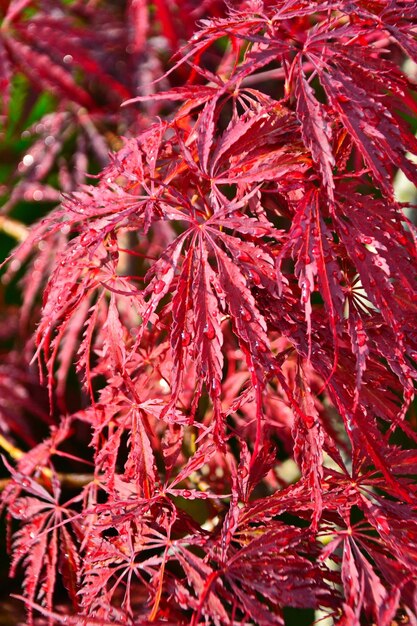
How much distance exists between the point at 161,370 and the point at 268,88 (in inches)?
30.6

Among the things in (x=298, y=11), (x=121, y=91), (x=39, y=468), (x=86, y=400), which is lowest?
(x=86, y=400)

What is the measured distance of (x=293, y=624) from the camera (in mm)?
1090

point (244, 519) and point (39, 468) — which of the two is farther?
point (39, 468)

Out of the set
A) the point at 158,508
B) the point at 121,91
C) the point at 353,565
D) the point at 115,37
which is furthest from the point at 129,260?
the point at 353,565

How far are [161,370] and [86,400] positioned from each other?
828 millimetres

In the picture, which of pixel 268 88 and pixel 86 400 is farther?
pixel 86 400

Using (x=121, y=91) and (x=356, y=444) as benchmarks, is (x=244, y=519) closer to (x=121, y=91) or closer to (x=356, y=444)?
(x=356, y=444)

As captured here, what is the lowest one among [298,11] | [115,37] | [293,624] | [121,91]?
[293,624]

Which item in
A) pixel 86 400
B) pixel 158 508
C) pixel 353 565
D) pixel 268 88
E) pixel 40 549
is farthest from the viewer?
pixel 86 400

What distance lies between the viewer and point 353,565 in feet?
1.65

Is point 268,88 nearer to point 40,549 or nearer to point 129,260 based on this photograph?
point 129,260

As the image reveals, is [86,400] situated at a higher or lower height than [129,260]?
lower

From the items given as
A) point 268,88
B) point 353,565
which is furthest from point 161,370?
point 268,88

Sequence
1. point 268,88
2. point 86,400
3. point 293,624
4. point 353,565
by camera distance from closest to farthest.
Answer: point 353,565 → point 293,624 → point 268,88 → point 86,400
